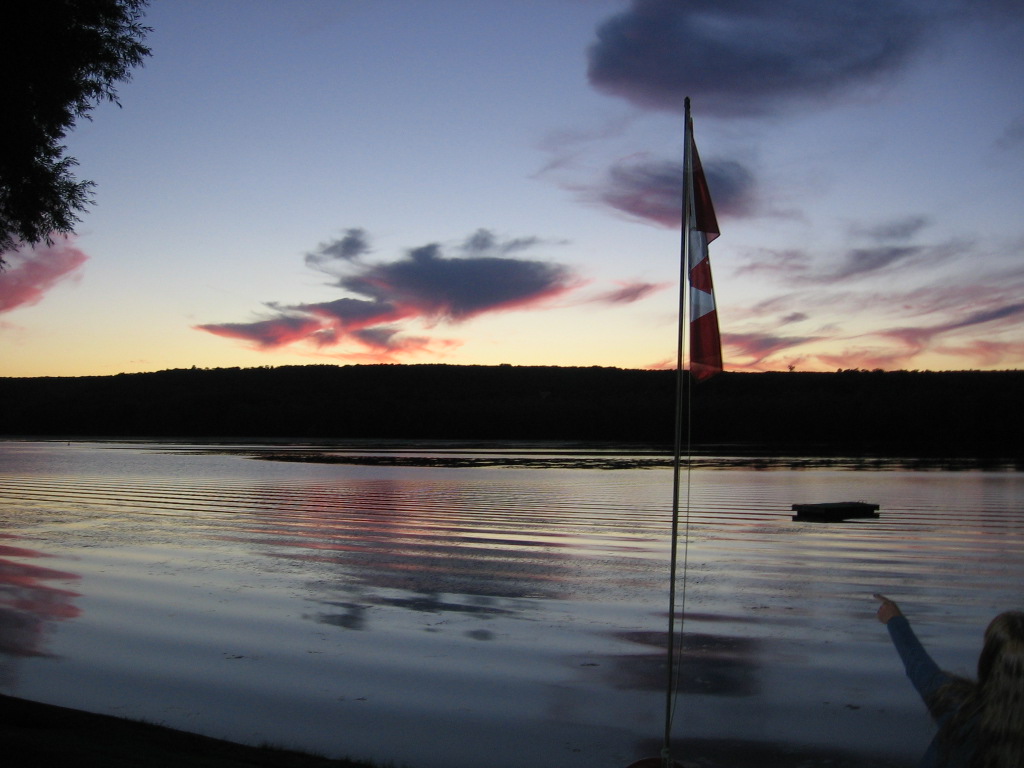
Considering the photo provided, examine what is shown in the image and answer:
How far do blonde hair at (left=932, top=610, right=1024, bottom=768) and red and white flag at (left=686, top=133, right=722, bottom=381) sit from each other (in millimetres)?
2874

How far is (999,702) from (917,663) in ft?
1.78

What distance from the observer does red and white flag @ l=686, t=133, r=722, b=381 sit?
18.3 feet

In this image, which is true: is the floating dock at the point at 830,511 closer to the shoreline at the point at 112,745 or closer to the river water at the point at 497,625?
the river water at the point at 497,625

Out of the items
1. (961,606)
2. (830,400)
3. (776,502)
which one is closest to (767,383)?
(830,400)

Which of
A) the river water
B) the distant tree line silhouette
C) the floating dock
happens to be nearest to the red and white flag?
the river water

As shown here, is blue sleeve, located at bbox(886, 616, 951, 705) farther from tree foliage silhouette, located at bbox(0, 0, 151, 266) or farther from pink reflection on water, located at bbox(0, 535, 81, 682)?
tree foliage silhouette, located at bbox(0, 0, 151, 266)

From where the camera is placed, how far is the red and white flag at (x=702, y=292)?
5.58 m

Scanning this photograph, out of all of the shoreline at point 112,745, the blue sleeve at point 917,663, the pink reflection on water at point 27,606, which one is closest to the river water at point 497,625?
the pink reflection on water at point 27,606

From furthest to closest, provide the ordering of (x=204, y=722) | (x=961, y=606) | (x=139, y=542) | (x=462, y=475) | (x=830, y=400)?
(x=830, y=400)
(x=462, y=475)
(x=139, y=542)
(x=961, y=606)
(x=204, y=722)

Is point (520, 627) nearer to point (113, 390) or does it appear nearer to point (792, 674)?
point (792, 674)

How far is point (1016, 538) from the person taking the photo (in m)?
17.0

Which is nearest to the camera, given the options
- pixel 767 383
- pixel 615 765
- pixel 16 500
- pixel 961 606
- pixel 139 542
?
pixel 615 765

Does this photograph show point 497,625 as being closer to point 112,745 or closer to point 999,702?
point 112,745

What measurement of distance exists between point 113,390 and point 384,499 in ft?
390
